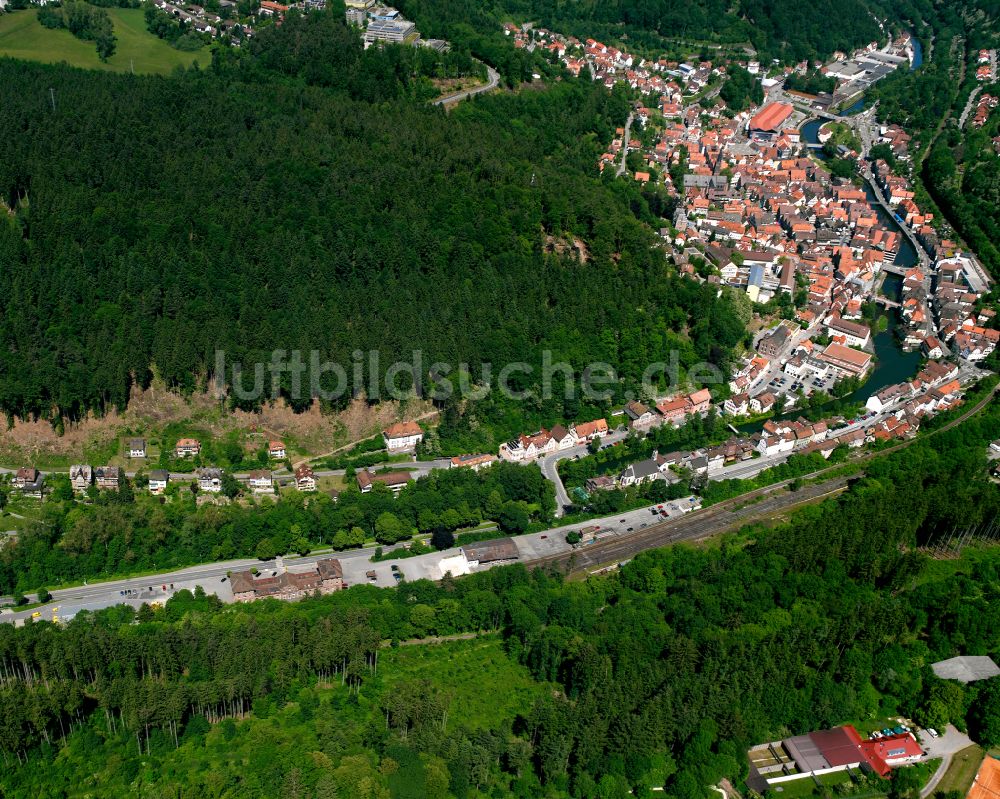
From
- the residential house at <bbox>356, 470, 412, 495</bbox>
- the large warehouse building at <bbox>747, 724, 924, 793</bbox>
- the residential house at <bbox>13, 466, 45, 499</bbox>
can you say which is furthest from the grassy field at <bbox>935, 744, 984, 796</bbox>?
the residential house at <bbox>13, 466, 45, 499</bbox>

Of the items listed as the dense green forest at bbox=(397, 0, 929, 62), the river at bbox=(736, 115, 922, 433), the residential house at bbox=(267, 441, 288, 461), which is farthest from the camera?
the dense green forest at bbox=(397, 0, 929, 62)

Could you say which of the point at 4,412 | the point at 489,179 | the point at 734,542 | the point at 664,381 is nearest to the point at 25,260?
the point at 4,412

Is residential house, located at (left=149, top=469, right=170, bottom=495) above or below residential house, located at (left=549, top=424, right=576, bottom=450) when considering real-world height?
below

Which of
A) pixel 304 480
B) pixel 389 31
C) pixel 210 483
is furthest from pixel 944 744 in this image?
Answer: pixel 389 31

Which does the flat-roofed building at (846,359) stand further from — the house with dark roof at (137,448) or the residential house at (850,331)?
the house with dark roof at (137,448)

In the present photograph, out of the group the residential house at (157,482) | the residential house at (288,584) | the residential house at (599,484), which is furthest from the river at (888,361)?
the residential house at (157,482)

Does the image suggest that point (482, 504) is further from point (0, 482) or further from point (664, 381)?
point (0, 482)

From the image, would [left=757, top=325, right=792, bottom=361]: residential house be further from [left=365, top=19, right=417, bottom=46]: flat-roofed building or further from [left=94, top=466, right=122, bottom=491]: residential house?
[left=365, top=19, right=417, bottom=46]: flat-roofed building
